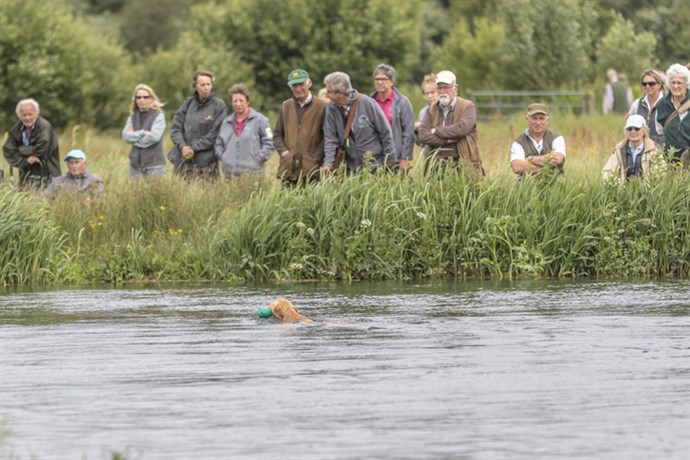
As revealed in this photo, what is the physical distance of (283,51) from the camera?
47.8 metres

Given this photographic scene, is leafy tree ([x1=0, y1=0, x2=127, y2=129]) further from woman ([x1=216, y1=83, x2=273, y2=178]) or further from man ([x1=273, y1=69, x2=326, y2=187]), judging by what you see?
man ([x1=273, y1=69, x2=326, y2=187])

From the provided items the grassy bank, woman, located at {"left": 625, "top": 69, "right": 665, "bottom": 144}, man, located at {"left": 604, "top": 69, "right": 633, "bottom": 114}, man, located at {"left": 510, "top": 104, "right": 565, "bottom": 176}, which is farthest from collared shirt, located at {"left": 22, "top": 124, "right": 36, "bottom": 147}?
man, located at {"left": 604, "top": 69, "right": 633, "bottom": 114}

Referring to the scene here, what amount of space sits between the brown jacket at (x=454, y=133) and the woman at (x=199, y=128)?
3.15m

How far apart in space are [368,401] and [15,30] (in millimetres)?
32822

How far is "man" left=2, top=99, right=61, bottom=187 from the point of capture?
63.4ft

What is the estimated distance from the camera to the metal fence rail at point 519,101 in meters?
43.4

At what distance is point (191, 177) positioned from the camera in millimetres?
19094

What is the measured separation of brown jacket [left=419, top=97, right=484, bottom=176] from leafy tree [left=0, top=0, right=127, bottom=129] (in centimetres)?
2451

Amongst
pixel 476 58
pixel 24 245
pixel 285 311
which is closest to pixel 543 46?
pixel 476 58

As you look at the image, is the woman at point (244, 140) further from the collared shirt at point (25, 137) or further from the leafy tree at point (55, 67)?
the leafy tree at point (55, 67)

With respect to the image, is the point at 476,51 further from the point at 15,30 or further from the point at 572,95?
the point at 15,30

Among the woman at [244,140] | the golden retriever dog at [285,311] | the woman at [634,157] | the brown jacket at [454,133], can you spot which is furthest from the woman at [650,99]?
the golden retriever dog at [285,311]

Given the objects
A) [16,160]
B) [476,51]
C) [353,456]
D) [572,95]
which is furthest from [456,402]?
[476,51]

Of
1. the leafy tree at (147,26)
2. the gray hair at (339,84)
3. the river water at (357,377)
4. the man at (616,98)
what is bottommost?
the river water at (357,377)
